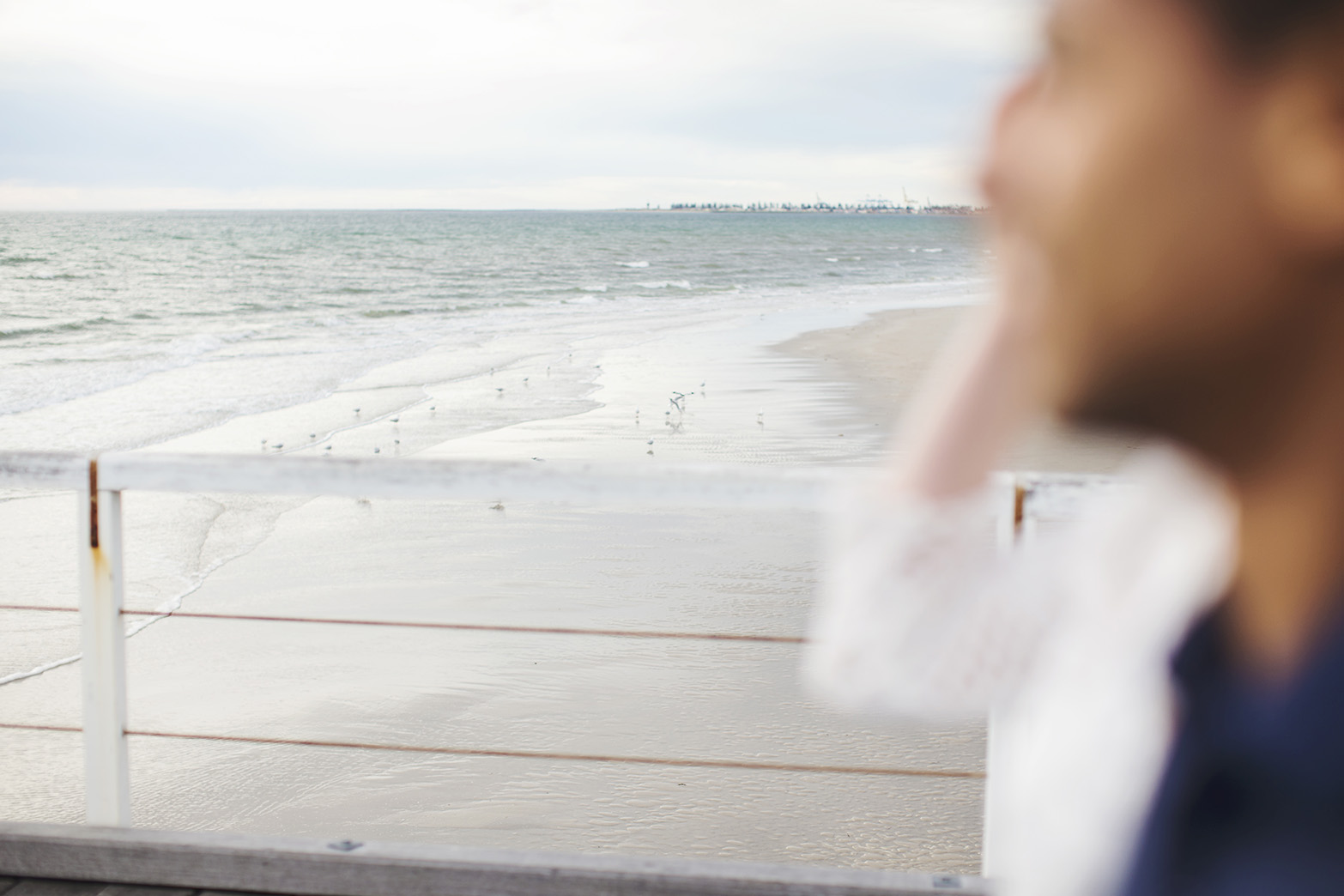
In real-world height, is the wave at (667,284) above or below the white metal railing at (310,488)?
above

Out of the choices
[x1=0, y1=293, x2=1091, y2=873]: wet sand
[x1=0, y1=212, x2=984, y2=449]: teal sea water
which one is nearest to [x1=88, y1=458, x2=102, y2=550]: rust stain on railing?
[x1=0, y1=212, x2=984, y2=449]: teal sea water

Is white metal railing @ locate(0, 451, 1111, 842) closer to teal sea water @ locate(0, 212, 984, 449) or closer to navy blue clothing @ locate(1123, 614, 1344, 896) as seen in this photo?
teal sea water @ locate(0, 212, 984, 449)

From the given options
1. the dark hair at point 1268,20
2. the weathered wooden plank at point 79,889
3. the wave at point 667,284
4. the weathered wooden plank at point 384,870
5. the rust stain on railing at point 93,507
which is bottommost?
the weathered wooden plank at point 79,889

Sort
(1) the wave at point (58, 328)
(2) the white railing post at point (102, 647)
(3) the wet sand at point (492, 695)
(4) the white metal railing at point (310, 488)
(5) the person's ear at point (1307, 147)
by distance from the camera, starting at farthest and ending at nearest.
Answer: (1) the wave at point (58, 328), (3) the wet sand at point (492, 695), (2) the white railing post at point (102, 647), (4) the white metal railing at point (310, 488), (5) the person's ear at point (1307, 147)

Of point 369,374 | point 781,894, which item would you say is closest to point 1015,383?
point 781,894

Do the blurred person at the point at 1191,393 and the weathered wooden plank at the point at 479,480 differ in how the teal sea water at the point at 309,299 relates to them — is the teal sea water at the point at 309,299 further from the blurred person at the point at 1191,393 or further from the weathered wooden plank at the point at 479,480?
the weathered wooden plank at the point at 479,480

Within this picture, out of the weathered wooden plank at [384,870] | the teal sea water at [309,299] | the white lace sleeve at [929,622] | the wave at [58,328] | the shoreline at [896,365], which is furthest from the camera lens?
the wave at [58,328]

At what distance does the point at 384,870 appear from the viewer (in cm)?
186

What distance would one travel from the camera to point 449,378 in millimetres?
12812

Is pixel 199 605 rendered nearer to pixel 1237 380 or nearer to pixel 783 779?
pixel 783 779

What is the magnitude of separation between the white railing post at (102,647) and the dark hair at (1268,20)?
1.94m

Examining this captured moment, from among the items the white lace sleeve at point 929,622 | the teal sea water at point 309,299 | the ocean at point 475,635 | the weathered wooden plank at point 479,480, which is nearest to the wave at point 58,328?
the teal sea water at point 309,299

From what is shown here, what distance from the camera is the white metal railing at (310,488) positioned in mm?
1636

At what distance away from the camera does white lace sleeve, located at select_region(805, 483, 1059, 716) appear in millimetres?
477
